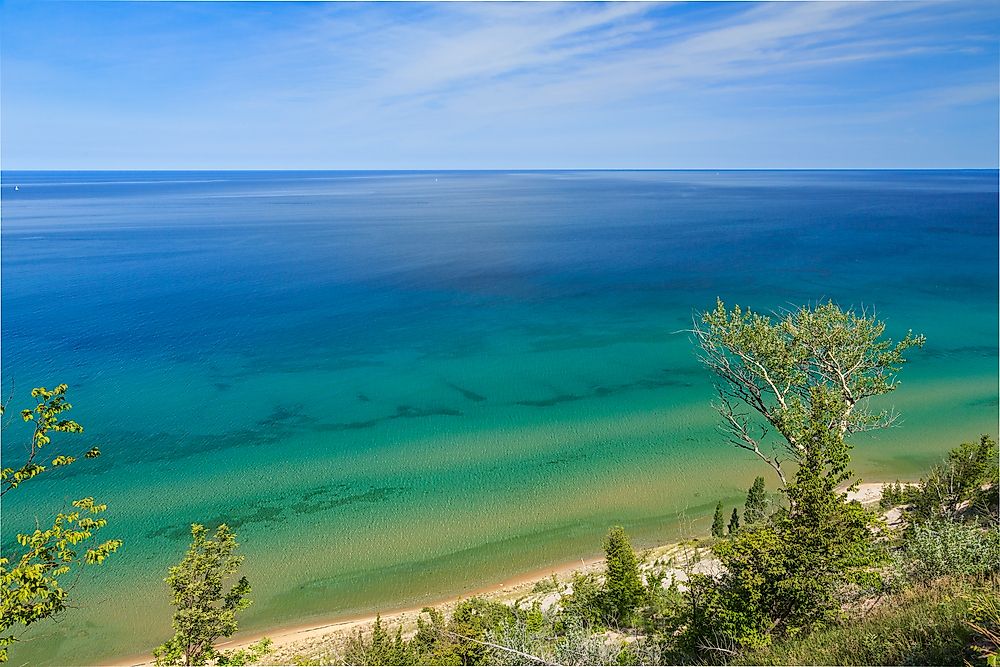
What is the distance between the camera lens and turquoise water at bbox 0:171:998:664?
1139 inches

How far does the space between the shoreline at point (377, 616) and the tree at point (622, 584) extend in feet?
22.6

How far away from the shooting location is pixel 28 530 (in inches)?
1156

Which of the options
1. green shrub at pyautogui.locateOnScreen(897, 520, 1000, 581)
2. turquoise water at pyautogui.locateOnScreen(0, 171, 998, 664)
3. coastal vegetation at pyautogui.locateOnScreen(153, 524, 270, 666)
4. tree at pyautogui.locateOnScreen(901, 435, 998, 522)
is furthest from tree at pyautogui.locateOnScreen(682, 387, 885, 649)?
turquoise water at pyautogui.locateOnScreen(0, 171, 998, 664)

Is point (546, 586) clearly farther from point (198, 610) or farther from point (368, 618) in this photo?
point (198, 610)

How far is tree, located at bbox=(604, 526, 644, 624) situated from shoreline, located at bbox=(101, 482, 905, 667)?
6.87 meters

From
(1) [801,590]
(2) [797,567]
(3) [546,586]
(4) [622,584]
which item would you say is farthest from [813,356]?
(3) [546,586]

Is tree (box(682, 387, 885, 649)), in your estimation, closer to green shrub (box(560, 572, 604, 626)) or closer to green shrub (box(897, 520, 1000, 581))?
green shrub (box(897, 520, 1000, 581))

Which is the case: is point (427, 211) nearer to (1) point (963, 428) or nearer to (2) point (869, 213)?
(2) point (869, 213)

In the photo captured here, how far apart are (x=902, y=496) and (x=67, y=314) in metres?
74.3

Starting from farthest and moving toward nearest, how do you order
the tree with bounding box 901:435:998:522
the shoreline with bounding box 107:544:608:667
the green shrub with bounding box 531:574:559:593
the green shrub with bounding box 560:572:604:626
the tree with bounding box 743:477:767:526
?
the tree with bounding box 743:477:767:526 → the green shrub with bounding box 531:574:559:593 → the shoreline with bounding box 107:544:608:667 → the tree with bounding box 901:435:998:522 → the green shrub with bounding box 560:572:604:626

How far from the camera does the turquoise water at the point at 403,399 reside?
94.9ft

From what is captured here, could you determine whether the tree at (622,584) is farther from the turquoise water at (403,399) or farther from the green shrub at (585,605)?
the turquoise water at (403,399)

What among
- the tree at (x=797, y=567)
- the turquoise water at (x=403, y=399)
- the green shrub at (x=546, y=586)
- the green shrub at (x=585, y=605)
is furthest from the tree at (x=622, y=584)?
the turquoise water at (x=403, y=399)

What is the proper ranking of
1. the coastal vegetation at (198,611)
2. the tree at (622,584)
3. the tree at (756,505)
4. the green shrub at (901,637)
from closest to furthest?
the green shrub at (901,637)
the coastal vegetation at (198,611)
the tree at (622,584)
the tree at (756,505)
